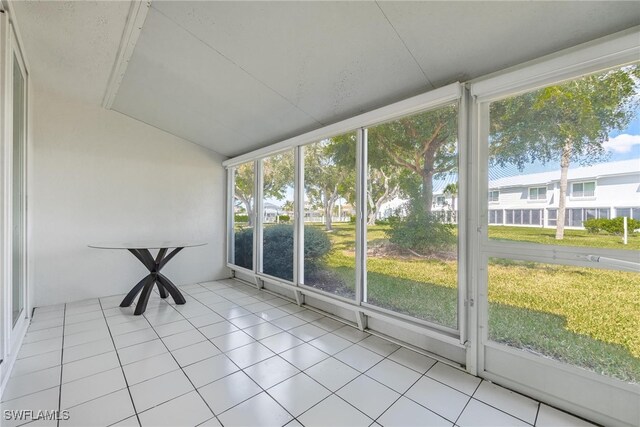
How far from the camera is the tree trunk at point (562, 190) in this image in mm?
1705

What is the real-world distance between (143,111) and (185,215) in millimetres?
1657

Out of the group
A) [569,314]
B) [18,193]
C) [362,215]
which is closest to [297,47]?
[362,215]

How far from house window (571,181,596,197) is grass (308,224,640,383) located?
24 cm

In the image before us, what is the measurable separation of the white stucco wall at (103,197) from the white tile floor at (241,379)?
0.91m

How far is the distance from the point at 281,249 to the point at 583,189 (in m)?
3.28

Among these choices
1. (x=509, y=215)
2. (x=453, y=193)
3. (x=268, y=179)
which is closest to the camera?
(x=509, y=215)

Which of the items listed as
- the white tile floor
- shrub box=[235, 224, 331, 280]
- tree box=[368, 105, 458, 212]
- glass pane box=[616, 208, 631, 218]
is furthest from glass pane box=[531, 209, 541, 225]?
shrub box=[235, 224, 331, 280]

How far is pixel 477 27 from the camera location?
1.61m

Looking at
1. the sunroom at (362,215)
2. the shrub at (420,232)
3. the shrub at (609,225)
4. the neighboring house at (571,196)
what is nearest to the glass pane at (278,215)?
the sunroom at (362,215)

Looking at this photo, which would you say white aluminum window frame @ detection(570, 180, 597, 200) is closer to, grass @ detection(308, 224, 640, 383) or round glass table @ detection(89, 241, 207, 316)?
grass @ detection(308, 224, 640, 383)

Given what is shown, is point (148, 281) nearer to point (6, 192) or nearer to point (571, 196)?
point (6, 192)

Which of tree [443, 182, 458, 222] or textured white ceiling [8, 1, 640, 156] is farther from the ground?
textured white ceiling [8, 1, 640, 156]

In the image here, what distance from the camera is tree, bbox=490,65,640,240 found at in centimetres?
154

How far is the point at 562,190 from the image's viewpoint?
1.72m
